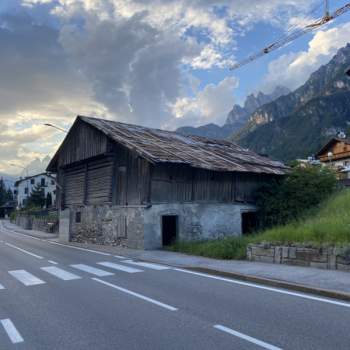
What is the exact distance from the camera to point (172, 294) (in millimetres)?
8836

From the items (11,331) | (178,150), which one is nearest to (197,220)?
(178,150)

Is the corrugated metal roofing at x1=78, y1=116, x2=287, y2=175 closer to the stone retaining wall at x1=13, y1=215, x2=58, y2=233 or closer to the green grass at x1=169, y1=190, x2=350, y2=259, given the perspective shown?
the green grass at x1=169, y1=190, x2=350, y2=259

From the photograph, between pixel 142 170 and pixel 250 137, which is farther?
pixel 250 137

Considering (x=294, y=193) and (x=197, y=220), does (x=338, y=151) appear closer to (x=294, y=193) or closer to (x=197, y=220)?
(x=294, y=193)

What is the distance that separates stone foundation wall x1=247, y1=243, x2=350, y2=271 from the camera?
34.6 feet

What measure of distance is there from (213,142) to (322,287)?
24.6 metres

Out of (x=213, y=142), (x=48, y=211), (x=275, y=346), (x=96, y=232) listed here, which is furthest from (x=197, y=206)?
(x=48, y=211)

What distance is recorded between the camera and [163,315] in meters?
7.02

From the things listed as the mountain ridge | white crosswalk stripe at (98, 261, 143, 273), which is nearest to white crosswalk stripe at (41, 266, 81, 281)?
white crosswalk stripe at (98, 261, 143, 273)

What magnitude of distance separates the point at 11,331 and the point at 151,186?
14.8m

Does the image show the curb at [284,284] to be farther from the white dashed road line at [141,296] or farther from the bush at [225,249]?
the white dashed road line at [141,296]

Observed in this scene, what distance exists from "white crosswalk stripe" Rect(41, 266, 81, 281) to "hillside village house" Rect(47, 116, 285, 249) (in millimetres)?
7312

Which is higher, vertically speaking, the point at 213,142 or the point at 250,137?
the point at 250,137

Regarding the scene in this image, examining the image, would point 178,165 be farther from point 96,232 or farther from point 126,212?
point 96,232
